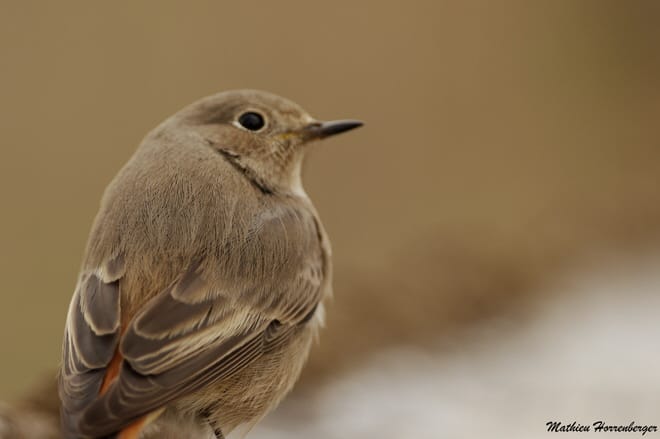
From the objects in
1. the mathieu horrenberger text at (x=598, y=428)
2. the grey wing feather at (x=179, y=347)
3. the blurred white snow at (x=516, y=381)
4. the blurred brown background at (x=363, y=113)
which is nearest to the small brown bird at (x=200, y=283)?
the grey wing feather at (x=179, y=347)

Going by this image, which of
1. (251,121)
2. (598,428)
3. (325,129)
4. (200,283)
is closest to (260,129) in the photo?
(251,121)

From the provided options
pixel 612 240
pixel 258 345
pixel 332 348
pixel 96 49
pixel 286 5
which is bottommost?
pixel 258 345

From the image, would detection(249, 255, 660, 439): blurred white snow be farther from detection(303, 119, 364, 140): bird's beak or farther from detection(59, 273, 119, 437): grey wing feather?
detection(59, 273, 119, 437): grey wing feather

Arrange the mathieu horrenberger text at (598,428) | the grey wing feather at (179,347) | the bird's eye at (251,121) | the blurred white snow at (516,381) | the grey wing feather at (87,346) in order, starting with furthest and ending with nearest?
the bird's eye at (251,121) → the blurred white snow at (516,381) → the mathieu horrenberger text at (598,428) → the grey wing feather at (87,346) → the grey wing feather at (179,347)

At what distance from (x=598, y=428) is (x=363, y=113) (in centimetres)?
534

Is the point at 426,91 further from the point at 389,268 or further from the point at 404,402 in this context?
the point at 404,402

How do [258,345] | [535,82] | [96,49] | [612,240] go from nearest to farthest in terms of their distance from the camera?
[258,345] < [612,240] < [96,49] < [535,82]

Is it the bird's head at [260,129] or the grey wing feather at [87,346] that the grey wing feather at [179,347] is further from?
the bird's head at [260,129]

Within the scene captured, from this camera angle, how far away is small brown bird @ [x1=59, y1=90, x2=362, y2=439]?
14.4 ft

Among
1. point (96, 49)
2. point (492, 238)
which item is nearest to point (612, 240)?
point (492, 238)

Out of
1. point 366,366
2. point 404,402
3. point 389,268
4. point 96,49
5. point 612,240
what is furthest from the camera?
point 96,49

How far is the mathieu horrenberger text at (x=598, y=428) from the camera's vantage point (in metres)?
5.30

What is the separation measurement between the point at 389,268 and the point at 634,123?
5415 mm

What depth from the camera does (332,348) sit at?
21.8 feet
